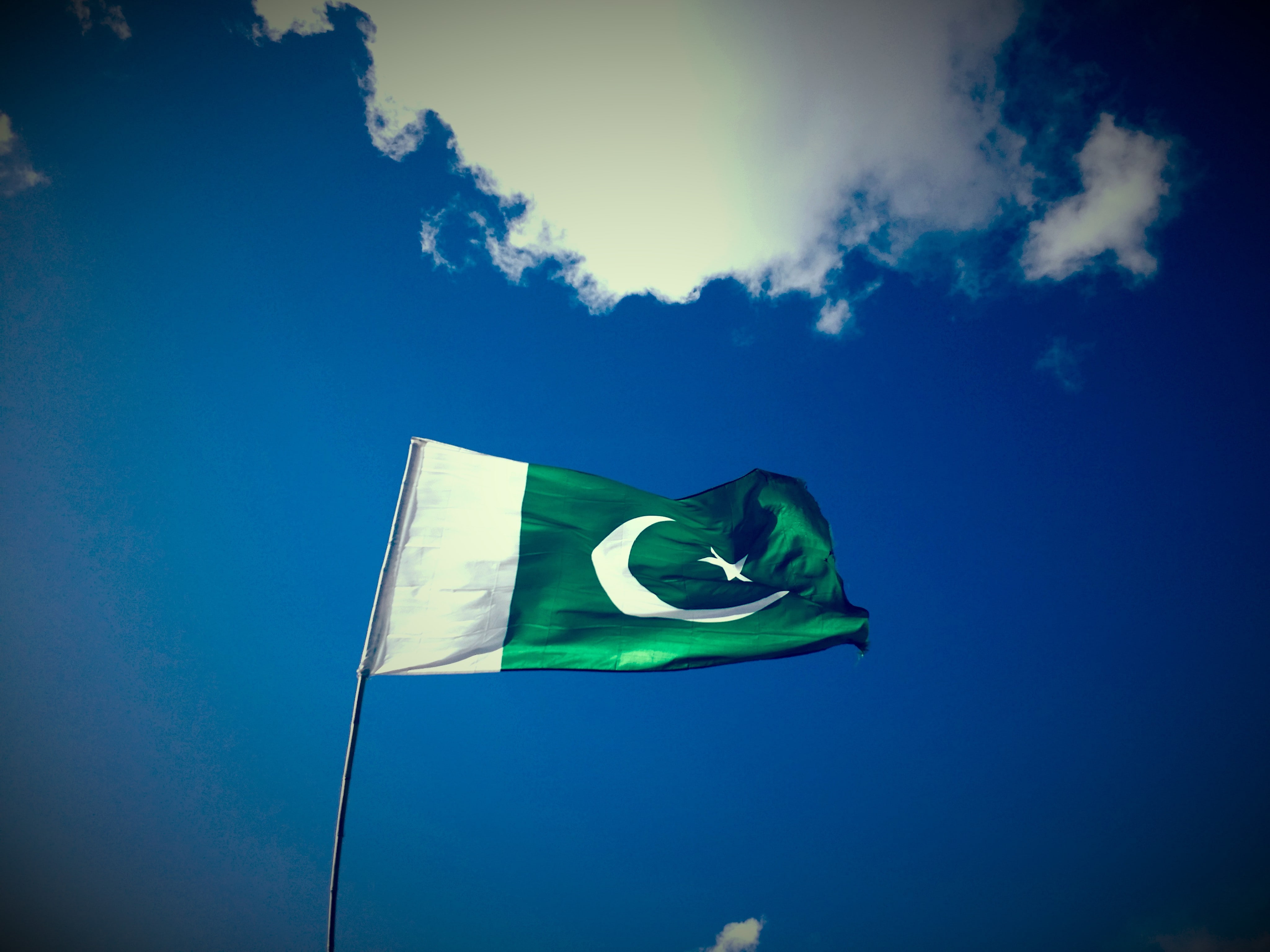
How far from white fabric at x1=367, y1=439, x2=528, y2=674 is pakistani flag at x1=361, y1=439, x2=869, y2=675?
0.02 meters

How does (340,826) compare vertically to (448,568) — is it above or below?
below

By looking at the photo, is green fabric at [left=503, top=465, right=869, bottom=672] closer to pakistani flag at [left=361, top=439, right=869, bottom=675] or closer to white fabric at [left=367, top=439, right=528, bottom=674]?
pakistani flag at [left=361, top=439, right=869, bottom=675]

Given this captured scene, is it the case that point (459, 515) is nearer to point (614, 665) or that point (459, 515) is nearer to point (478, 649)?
point (478, 649)

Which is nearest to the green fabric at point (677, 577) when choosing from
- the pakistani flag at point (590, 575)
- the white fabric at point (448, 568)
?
the pakistani flag at point (590, 575)

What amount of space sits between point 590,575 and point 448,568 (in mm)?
1920

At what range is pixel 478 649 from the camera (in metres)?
7.37

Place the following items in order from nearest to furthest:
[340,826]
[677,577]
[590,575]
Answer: [340,826]
[590,575]
[677,577]

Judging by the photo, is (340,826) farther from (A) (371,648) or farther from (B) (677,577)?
(B) (677,577)

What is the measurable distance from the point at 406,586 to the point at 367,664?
0.97 m

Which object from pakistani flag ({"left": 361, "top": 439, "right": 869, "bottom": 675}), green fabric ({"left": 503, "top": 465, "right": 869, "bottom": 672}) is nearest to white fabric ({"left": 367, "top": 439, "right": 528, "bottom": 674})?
pakistani flag ({"left": 361, "top": 439, "right": 869, "bottom": 675})

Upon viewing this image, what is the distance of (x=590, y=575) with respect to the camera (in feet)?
27.8

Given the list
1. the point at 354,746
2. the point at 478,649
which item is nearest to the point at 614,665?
the point at 478,649

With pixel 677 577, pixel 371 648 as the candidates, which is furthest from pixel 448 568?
pixel 677 577

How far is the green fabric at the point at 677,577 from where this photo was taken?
316 inches
